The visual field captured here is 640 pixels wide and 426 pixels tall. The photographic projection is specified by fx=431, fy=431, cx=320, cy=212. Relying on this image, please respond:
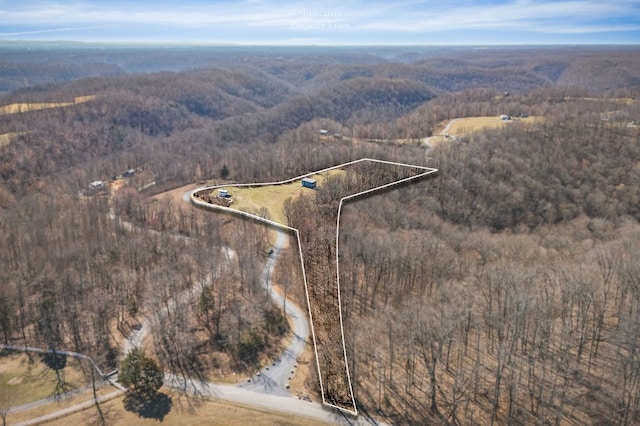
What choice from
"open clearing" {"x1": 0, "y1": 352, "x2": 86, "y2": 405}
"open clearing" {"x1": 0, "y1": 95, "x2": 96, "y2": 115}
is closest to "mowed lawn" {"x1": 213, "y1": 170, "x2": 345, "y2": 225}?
"open clearing" {"x1": 0, "y1": 352, "x2": 86, "y2": 405}

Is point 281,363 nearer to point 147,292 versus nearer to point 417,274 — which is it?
point 147,292

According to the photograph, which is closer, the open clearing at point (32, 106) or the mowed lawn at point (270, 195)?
the mowed lawn at point (270, 195)

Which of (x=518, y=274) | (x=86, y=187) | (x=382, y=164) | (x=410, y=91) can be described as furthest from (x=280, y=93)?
(x=382, y=164)

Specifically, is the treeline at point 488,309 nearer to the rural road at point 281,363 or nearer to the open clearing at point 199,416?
the rural road at point 281,363

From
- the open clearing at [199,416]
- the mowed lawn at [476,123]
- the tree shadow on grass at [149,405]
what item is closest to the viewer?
the open clearing at [199,416]

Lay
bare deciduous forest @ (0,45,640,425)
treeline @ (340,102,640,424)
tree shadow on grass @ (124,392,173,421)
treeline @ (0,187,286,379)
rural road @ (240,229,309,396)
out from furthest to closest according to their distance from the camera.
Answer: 1. treeline @ (0,187,286,379)
2. rural road @ (240,229,309,396)
3. bare deciduous forest @ (0,45,640,425)
4. tree shadow on grass @ (124,392,173,421)
5. treeline @ (340,102,640,424)

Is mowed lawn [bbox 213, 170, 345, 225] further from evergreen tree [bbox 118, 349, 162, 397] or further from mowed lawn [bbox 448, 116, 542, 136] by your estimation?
mowed lawn [bbox 448, 116, 542, 136]

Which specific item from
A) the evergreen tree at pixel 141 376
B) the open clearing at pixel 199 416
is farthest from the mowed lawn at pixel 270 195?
the evergreen tree at pixel 141 376
